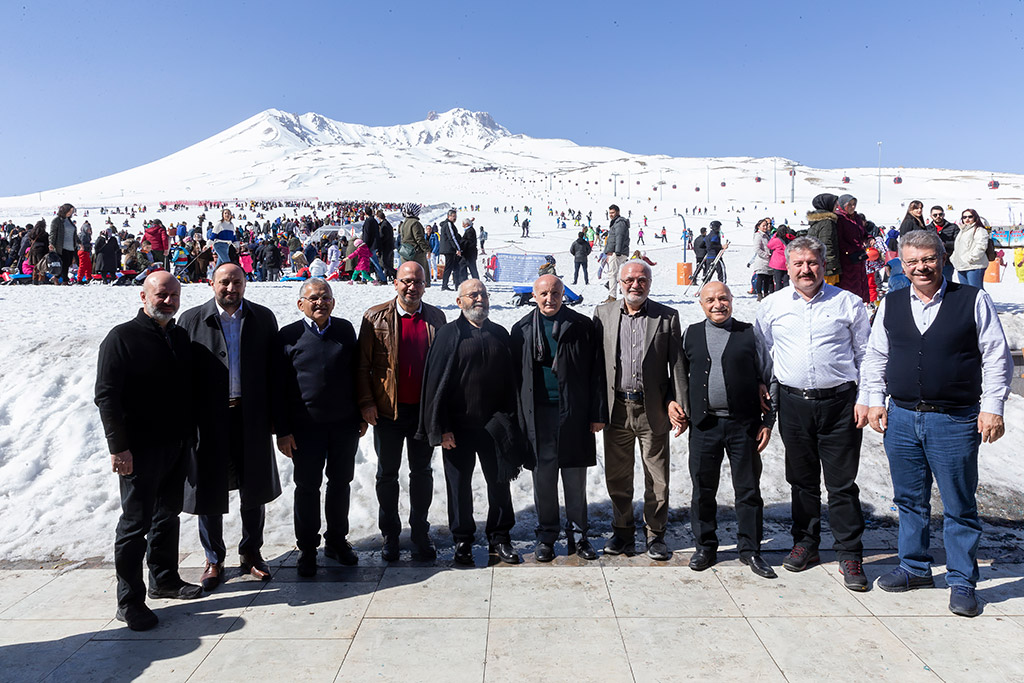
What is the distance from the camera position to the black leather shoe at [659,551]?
15.0ft

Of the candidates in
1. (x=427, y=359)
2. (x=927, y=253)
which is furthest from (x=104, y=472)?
(x=927, y=253)

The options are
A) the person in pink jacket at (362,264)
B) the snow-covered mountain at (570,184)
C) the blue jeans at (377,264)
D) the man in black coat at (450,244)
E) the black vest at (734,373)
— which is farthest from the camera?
the snow-covered mountain at (570,184)

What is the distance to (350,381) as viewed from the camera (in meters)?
4.43

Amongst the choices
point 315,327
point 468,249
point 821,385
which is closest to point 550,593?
point 821,385

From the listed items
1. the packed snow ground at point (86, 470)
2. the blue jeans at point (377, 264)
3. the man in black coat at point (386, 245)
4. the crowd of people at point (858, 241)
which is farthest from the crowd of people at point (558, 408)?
the blue jeans at point (377, 264)

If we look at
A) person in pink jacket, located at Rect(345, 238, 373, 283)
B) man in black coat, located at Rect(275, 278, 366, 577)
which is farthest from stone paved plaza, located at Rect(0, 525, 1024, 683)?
person in pink jacket, located at Rect(345, 238, 373, 283)

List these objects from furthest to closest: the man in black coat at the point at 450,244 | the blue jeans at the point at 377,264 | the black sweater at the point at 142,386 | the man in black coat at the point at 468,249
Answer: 1. the blue jeans at the point at 377,264
2. the man in black coat at the point at 468,249
3. the man in black coat at the point at 450,244
4. the black sweater at the point at 142,386

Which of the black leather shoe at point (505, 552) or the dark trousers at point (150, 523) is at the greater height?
the dark trousers at point (150, 523)

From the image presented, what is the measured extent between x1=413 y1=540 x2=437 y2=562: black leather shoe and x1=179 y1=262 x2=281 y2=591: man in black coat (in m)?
0.99

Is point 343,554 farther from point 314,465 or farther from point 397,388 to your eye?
point 397,388

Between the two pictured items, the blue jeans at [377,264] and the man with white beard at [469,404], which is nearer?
the man with white beard at [469,404]

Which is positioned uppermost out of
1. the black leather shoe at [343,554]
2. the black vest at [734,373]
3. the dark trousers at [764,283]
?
the dark trousers at [764,283]

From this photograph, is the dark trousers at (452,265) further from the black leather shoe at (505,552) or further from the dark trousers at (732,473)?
the dark trousers at (732,473)

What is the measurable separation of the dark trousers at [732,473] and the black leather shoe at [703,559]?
0.03 meters
